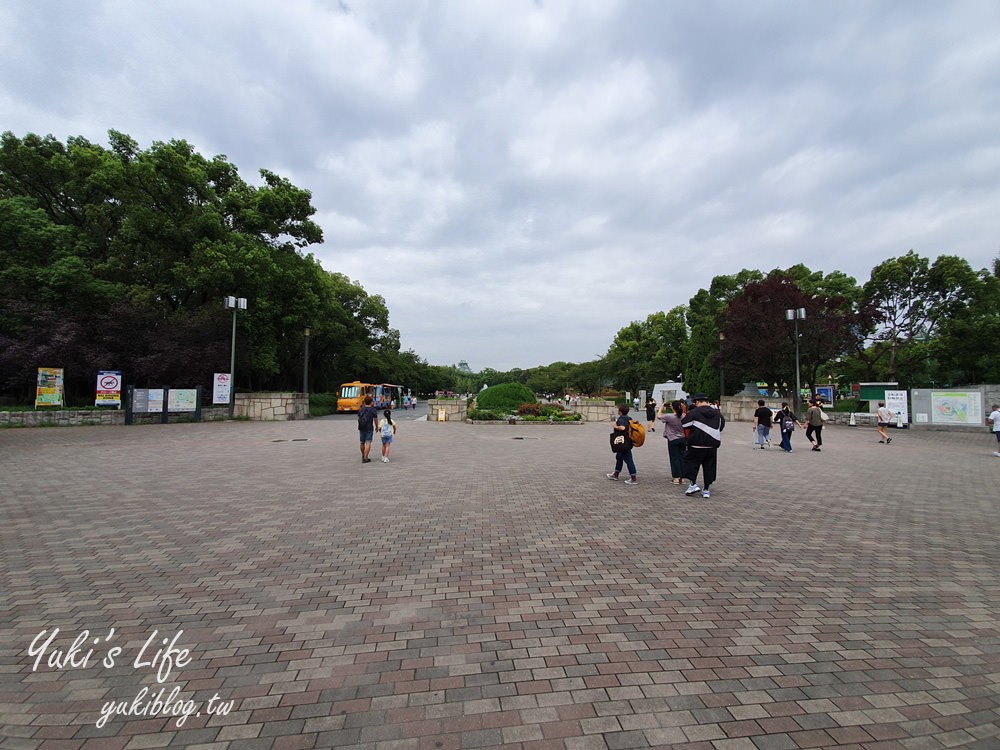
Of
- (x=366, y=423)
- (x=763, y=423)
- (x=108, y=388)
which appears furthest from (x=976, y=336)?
(x=108, y=388)

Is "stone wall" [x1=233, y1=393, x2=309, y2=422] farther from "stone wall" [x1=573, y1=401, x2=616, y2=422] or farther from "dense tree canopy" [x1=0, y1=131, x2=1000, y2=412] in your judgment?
"stone wall" [x1=573, y1=401, x2=616, y2=422]

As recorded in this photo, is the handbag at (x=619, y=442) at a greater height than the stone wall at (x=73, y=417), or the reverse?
the handbag at (x=619, y=442)

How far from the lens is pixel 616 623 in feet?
11.0

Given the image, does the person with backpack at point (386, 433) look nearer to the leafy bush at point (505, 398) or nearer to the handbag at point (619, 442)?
the handbag at point (619, 442)

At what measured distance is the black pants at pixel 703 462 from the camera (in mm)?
7457

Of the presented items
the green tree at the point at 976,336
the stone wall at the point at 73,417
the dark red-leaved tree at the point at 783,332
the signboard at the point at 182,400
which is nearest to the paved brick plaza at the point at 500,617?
the stone wall at the point at 73,417

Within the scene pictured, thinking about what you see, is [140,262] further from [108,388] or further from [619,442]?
[619,442]

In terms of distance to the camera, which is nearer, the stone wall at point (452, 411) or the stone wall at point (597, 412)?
the stone wall at point (452, 411)

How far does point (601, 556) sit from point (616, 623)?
142 cm

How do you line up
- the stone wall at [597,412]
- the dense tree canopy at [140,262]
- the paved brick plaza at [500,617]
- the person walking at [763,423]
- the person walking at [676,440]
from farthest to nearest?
the stone wall at [597,412] < the dense tree canopy at [140,262] < the person walking at [763,423] < the person walking at [676,440] < the paved brick plaza at [500,617]

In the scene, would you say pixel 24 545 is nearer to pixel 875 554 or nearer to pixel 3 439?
pixel 875 554

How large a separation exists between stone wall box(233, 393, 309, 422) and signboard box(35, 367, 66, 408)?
7.34m

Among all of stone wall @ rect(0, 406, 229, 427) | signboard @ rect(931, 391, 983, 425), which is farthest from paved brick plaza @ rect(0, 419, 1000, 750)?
signboard @ rect(931, 391, 983, 425)

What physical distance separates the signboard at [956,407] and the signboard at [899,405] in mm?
980
